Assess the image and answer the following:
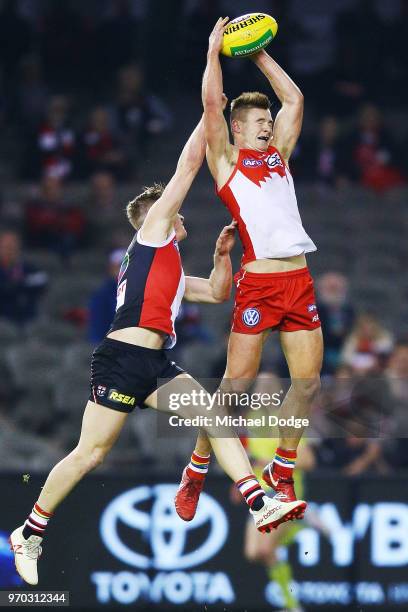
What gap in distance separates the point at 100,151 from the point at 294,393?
964 centimetres

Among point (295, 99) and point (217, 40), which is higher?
point (217, 40)

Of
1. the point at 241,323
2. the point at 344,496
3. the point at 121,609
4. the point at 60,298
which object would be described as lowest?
the point at 121,609

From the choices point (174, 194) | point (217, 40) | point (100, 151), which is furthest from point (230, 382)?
point (100, 151)

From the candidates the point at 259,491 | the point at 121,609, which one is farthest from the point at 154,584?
the point at 259,491

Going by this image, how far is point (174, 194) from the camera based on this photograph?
31.2 feet

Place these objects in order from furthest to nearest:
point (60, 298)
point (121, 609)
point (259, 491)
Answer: point (60, 298) → point (121, 609) → point (259, 491)

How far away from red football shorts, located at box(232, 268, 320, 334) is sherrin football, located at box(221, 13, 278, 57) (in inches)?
57.8

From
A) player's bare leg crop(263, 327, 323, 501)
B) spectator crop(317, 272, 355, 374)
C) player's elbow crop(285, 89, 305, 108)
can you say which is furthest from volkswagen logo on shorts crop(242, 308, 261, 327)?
spectator crop(317, 272, 355, 374)

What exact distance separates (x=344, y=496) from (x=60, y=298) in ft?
16.4

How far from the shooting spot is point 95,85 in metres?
21.5

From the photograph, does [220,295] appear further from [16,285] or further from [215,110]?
[16,285]

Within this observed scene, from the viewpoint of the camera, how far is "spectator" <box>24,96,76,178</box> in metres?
18.7

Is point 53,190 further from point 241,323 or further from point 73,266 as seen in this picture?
point 241,323

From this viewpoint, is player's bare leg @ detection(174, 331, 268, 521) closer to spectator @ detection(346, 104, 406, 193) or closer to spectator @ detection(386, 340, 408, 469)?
spectator @ detection(386, 340, 408, 469)
